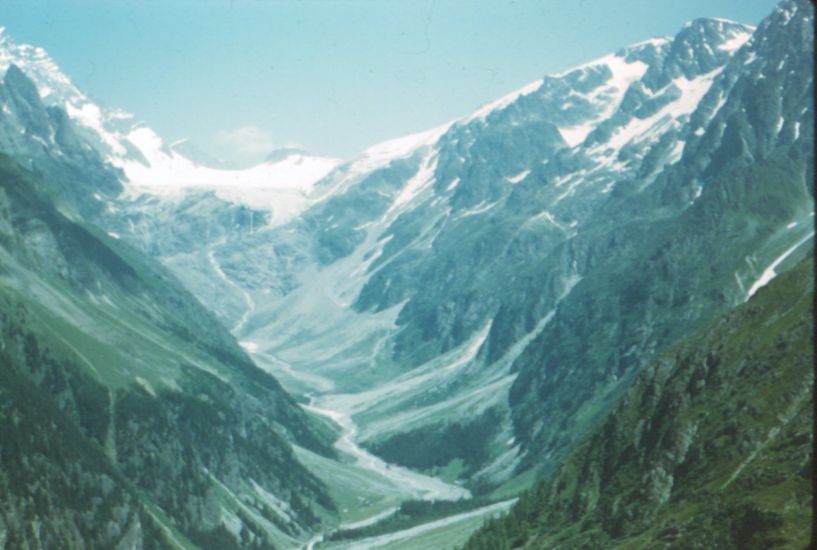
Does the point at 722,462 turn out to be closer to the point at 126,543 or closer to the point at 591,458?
the point at 591,458

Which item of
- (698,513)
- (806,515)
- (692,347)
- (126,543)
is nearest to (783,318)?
(692,347)

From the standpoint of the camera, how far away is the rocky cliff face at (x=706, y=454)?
→ 11106 centimetres

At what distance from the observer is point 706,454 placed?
14200 centimetres

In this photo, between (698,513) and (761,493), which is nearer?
(761,493)

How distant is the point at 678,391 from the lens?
169625 millimetres

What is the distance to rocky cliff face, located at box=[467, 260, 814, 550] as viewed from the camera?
111062 millimetres

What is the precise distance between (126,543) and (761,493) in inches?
5181

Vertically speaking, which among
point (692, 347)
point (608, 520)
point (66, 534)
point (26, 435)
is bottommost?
point (608, 520)

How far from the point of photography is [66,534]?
598ft

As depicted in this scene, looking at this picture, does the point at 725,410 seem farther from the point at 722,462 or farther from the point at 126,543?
the point at 126,543

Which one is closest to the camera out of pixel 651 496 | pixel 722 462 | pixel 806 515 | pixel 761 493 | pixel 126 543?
pixel 806 515

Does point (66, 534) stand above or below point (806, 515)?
above

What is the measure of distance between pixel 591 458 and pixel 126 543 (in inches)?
3657

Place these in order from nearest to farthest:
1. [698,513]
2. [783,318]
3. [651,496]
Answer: [698,513] → [651,496] → [783,318]
